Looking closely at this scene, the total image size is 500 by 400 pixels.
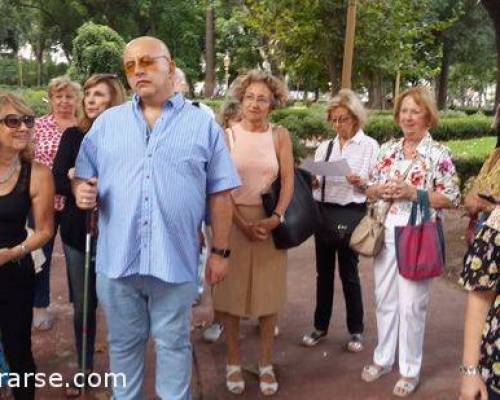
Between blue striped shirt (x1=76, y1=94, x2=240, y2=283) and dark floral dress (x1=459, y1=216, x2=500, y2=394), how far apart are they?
4.24 feet

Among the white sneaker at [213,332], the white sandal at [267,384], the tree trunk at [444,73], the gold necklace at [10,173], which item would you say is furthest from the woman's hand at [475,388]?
the tree trunk at [444,73]

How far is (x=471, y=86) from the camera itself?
7906 centimetres

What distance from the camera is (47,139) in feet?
14.5

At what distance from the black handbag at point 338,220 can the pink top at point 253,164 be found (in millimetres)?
645

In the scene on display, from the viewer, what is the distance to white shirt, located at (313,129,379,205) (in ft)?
13.5

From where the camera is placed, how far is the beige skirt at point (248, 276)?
12.0ft

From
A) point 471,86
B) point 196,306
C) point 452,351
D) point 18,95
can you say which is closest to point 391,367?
point 452,351

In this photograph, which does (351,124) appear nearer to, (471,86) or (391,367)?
(391,367)

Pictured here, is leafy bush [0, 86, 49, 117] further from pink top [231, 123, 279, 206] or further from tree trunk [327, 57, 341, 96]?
tree trunk [327, 57, 341, 96]

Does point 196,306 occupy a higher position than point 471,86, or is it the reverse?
point 471,86

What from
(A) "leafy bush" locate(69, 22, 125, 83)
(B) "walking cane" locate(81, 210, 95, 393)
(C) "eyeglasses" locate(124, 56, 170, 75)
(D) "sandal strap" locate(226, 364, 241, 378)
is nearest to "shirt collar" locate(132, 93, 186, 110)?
(C) "eyeglasses" locate(124, 56, 170, 75)

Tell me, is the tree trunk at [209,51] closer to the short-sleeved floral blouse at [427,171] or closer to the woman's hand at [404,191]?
the short-sleeved floral blouse at [427,171]

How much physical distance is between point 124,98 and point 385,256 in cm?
188

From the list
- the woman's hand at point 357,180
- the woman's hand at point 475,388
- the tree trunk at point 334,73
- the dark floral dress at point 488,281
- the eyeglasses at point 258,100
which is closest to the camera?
the dark floral dress at point 488,281
